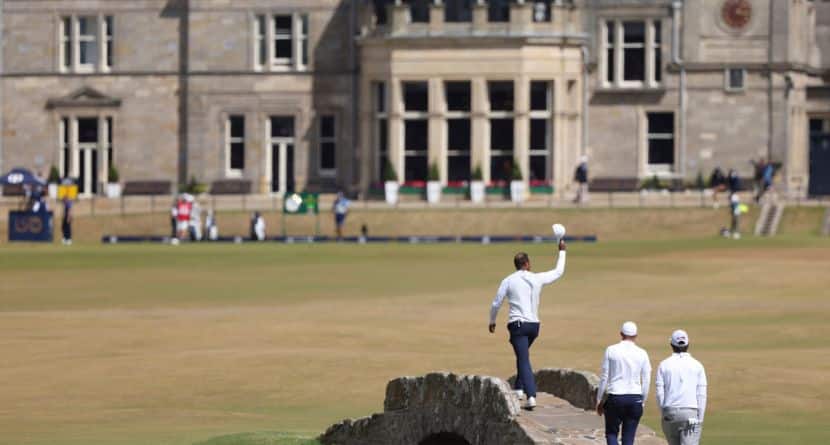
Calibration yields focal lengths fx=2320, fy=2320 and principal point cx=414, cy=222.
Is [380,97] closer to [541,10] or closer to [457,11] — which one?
[457,11]

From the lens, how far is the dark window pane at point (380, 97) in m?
93.2

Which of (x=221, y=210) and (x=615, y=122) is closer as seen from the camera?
(x=221, y=210)

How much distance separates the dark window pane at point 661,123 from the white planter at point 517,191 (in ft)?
25.0

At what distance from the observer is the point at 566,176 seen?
91.5 m

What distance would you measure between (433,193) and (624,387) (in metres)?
63.2

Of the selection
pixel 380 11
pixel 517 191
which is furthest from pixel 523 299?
pixel 380 11

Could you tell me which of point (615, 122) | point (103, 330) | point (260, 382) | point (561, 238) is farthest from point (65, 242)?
point (561, 238)

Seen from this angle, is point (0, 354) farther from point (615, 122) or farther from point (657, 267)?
point (615, 122)

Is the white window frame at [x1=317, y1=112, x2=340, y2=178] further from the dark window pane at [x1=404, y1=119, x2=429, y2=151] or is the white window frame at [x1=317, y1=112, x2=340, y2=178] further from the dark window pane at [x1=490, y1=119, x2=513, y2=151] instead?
the dark window pane at [x1=490, y1=119, x2=513, y2=151]

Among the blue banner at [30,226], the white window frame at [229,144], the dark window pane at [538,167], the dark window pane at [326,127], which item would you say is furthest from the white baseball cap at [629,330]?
the white window frame at [229,144]

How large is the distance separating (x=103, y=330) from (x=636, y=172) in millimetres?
46318

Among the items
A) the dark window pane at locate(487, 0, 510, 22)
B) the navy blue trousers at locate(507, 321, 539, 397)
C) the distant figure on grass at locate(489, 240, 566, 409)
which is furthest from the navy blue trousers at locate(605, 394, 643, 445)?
the dark window pane at locate(487, 0, 510, 22)

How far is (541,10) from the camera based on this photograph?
91.3 m

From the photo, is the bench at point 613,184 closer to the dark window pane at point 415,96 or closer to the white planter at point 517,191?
the white planter at point 517,191
